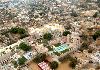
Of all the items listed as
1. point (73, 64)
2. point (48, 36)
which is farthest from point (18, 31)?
point (73, 64)

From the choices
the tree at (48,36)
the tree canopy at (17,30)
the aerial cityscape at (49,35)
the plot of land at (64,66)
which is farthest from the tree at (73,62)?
the tree canopy at (17,30)

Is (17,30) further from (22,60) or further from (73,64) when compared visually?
(73,64)

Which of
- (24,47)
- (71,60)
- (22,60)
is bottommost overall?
(71,60)

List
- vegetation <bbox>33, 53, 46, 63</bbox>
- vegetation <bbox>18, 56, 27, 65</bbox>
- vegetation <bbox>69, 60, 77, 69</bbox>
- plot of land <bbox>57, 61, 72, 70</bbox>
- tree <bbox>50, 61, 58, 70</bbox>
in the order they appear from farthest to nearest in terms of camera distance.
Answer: vegetation <bbox>33, 53, 46, 63</bbox> → plot of land <bbox>57, 61, 72, 70</bbox> → vegetation <bbox>69, 60, 77, 69</bbox> → vegetation <bbox>18, 56, 27, 65</bbox> → tree <bbox>50, 61, 58, 70</bbox>

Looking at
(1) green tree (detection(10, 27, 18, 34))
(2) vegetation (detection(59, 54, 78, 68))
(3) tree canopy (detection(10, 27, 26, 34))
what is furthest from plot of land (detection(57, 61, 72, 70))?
(1) green tree (detection(10, 27, 18, 34))

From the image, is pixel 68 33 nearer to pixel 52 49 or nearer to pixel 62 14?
pixel 52 49

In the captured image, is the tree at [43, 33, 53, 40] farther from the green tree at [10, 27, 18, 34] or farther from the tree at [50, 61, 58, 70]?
the tree at [50, 61, 58, 70]

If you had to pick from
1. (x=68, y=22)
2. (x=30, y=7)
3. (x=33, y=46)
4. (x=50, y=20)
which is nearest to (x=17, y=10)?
(x=30, y=7)

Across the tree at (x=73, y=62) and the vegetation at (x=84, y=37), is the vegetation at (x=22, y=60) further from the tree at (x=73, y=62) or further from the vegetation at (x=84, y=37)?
the vegetation at (x=84, y=37)
